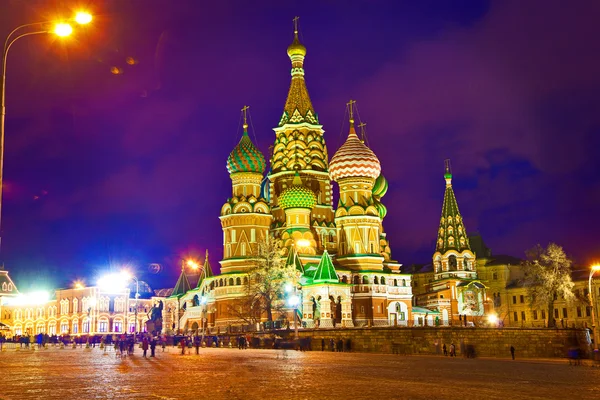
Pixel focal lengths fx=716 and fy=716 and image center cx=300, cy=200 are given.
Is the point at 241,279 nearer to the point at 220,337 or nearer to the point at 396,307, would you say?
the point at 220,337

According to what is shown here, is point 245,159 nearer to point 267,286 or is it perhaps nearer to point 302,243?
point 302,243

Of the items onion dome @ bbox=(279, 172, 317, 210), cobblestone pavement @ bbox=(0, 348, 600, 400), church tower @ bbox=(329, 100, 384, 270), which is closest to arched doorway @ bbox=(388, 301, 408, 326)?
church tower @ bbox=(329, 100, 384, 270)

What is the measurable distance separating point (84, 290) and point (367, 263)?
43.4 metres

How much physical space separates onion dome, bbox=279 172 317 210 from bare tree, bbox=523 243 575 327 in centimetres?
2097

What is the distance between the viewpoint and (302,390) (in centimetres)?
1700

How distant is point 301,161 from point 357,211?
9002mm

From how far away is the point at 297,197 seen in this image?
69.2m

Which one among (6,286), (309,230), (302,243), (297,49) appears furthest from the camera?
(6,286)

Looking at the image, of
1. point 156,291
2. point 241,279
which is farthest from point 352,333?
point 156,291

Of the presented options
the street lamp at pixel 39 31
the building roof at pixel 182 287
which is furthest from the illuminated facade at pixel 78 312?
the street lamp at pixel 39 31

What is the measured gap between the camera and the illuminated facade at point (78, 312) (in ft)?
307

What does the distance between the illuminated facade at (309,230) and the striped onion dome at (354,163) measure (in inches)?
4.0

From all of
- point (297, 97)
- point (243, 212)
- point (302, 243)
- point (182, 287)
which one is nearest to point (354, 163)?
point (297, 97)

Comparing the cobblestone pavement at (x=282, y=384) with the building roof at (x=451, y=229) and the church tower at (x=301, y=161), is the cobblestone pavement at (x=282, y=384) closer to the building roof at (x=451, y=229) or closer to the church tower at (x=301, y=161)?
the church tower at (x=301, y=161)
